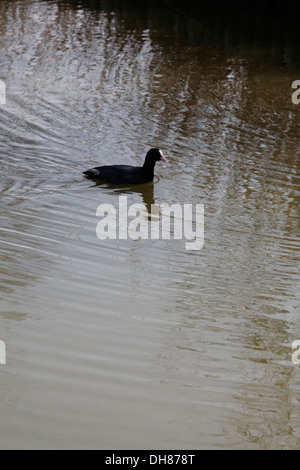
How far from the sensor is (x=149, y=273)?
6.39m

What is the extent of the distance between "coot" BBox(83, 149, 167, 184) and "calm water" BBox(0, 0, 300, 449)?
0.13 metres

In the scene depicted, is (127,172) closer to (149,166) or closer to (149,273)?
(149,166)

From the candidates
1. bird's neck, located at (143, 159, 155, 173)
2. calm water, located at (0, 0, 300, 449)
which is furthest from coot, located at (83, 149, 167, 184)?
calm water, located at (0, 0, 300, 449)

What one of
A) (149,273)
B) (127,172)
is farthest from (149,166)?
(149,273)

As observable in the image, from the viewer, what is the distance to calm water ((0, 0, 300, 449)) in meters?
4.57

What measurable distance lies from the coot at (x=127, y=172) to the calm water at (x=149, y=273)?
0.42 ft

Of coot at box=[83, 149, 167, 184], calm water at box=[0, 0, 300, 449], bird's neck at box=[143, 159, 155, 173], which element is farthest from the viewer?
bird's neck at box=[143, 159, 155, 173]

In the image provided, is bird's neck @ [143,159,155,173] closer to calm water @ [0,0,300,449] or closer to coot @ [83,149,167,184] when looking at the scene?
coot @ [83,149,167,184]

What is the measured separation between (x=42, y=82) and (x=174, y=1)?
8771 millimetres

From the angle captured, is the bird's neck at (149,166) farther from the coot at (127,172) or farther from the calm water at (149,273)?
the calm water at (149,273)

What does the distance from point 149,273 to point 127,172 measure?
236 cm

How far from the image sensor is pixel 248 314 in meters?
5.83

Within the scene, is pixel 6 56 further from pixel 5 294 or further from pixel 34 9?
pixel 5 294
